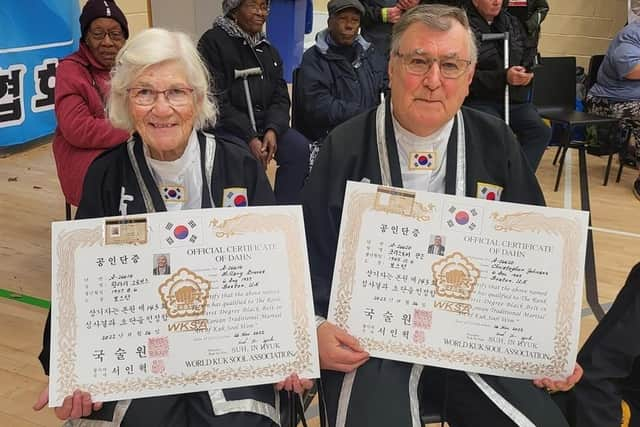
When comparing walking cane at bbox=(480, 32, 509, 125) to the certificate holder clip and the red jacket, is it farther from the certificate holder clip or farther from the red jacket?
the certificate holder clip

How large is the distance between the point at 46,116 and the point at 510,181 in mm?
4944

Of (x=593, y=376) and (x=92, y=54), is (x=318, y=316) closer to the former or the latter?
(x=593, y=376)

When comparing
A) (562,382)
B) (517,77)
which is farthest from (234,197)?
(517,77)

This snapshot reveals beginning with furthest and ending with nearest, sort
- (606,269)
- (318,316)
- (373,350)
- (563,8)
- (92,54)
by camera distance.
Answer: (563,8), (606,269), (92,54), (318,316), (373,350)

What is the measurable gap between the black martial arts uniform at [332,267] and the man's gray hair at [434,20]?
0.21 meters

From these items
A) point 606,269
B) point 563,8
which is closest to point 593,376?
point 606,269

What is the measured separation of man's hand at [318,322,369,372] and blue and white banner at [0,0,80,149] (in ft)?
15.0

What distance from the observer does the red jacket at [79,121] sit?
2818mm

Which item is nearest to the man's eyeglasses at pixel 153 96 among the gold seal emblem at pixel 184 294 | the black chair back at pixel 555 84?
the gold seal emblem at pixel 184 294

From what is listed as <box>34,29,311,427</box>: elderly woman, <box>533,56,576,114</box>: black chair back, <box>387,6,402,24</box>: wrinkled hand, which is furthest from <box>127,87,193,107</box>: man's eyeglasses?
<box>533,56,576,114</box>: black chair back

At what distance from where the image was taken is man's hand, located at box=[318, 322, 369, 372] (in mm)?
1496

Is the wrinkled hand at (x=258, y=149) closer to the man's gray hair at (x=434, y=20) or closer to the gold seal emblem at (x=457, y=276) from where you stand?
the man's gray hair at (x=434, y=20)

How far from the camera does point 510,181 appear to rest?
1745 mm

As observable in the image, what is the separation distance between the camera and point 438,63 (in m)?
1.63
